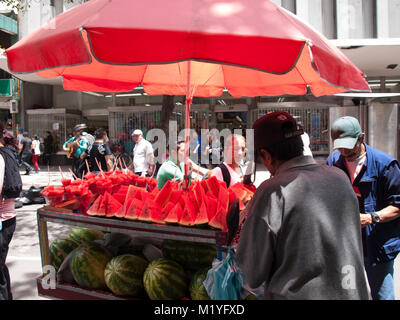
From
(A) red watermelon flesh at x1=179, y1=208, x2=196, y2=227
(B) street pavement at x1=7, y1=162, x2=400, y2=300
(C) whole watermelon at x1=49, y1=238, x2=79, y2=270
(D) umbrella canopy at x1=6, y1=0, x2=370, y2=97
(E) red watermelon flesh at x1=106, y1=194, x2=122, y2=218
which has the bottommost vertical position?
(B) street pavement at x1=7, y1=162, x2=400, y2=300

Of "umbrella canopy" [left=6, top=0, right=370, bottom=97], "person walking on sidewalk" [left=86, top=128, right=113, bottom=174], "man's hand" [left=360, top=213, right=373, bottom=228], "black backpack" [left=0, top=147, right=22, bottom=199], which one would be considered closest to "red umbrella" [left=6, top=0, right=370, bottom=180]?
"umbrella canopy" [left=6, top=0, right=370, bottom=97]

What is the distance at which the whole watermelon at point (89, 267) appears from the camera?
269cm

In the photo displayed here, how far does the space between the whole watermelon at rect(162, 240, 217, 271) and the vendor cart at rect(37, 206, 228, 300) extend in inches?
12.2

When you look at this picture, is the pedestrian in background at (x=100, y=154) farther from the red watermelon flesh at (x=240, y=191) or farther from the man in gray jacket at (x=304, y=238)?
the man in gray jacket at (x=304, y=238)

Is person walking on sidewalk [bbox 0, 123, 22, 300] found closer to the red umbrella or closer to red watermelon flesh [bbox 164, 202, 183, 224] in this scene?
the red umbrella

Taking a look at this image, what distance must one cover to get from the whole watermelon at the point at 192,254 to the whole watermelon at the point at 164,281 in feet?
0.33

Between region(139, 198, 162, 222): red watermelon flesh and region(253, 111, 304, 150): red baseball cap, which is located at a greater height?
region(253, 111, 304, 150): red baseball cap

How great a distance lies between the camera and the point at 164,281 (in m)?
2.48

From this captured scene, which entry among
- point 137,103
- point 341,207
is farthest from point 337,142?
point 137,103

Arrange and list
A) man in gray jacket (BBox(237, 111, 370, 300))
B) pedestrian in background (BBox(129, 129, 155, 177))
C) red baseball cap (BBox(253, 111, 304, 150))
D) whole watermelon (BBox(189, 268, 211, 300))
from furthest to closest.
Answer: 1. pedestrian in background (BBox(129, 129, 155, 177))
2. whole watermelon (BBox(189, 268, 211, 300))
3. red baseball cap (BBox(253, 111, 304, 150))
4. man in gray jacket (BBox(237, 111, 370, 300))

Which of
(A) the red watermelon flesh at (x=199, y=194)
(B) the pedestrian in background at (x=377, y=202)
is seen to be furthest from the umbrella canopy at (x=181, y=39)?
(A) the red watermelon flesh at (x=199, y=194)

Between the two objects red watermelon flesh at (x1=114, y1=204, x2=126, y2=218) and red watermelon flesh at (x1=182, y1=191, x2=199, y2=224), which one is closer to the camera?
red watermelon flesh at (x1=182, y1=191, x2=199, y2=224)

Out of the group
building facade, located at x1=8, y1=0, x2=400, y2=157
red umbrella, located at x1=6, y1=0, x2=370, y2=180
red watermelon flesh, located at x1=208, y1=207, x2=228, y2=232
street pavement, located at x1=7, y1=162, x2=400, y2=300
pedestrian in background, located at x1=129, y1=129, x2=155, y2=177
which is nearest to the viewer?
red umbrella, located at x1=6, y1=0, x2=370, y2=180

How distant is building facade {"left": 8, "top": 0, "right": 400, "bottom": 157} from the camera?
14.8 metres
